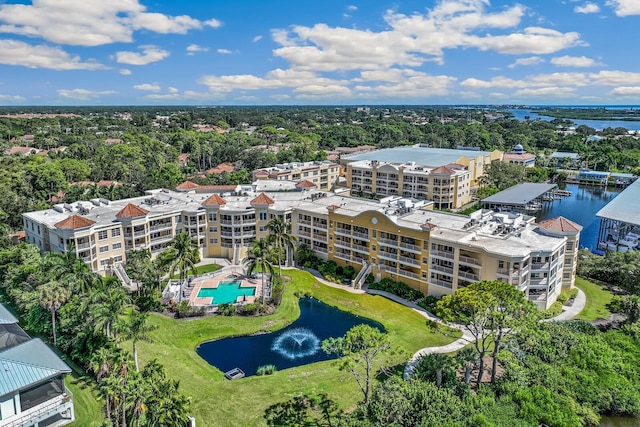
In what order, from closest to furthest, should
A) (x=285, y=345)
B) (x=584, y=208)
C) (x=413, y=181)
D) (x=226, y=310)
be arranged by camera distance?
1. (x=285, y=345)
2. (x=226, y=310)
3. (x=413, y=181)
4. (x=584, y=208)

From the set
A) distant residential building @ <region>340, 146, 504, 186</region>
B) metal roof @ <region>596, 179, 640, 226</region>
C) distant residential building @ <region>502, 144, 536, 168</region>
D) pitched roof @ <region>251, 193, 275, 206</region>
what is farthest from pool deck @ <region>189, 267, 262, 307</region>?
distant residential building @ <region>502, 144, 536, 168</region>

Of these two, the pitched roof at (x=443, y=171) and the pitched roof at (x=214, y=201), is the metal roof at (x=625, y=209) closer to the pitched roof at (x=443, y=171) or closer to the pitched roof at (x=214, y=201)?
the pitched roof at (x=443, y=171)

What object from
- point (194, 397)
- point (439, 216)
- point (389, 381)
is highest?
point (439, 216)

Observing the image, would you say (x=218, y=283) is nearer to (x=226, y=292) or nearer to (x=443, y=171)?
(x=226, y=292)

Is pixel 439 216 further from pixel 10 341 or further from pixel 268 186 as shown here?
pixel 10 341

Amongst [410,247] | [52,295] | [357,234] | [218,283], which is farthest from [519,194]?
[52,295]

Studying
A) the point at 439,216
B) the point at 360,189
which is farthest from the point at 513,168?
the point at 439,216
